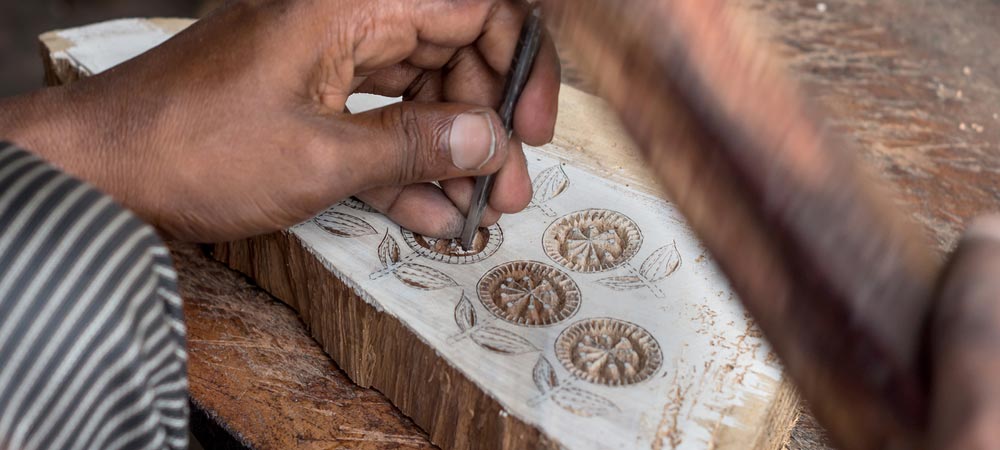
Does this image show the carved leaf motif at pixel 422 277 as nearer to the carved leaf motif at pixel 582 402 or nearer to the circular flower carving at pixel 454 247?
Answer: the circular flower carving at pixel 454 247

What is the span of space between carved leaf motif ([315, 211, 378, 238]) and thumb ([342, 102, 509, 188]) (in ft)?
0.58

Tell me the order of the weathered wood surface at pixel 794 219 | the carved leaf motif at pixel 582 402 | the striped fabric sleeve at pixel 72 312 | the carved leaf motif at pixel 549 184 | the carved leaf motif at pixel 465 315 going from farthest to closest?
the carved leaf motif at pixel 549 184, the carved leaf motif at pixel 465 315, the carved leaf motif at pixel 582 402, the striped fabric sleeve at pixel 72 312, the weathered wood surface at pixel 794 219

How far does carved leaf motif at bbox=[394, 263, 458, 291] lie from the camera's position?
133 cm

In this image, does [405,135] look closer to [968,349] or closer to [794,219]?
[794,219]

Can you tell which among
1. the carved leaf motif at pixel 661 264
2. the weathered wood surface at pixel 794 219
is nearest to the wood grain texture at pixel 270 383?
the carved leaf motif at pixel 661 264

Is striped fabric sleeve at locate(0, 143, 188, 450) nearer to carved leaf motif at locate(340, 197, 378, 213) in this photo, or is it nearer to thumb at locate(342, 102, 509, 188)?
thumb at locate(342, 102, 509, 188)

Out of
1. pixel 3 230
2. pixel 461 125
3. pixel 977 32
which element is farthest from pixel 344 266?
pixel 977 32

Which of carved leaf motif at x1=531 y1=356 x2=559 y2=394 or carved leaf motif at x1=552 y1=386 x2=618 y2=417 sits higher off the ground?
carved leaf motif at x1=531 y1=356 x2=559 y2=394

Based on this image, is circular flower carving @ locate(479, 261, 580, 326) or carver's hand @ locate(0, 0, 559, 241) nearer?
carver's hand @ locate(0, 0, 559, 241)

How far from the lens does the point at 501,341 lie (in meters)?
1.25

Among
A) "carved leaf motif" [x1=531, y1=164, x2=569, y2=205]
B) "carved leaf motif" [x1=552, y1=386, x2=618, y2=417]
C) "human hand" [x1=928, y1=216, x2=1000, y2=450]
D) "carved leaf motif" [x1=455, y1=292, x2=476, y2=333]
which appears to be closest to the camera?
"human hand" [x1=928, y1=216, x2=1000, y2=450]

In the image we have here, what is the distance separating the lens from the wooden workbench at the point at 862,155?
51.5 inches

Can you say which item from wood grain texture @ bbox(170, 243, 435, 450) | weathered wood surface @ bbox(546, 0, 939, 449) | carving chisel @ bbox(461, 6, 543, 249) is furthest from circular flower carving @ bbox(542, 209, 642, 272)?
weathered wood surface @ bbox(546, 0, 939, 449)

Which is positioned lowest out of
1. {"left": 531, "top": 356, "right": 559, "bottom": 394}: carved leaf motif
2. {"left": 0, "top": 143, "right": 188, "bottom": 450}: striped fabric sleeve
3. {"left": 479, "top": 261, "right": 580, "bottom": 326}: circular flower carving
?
{"left": 531, "top": 356, "right": 559, "bottom": 394}: carved leaf motif
